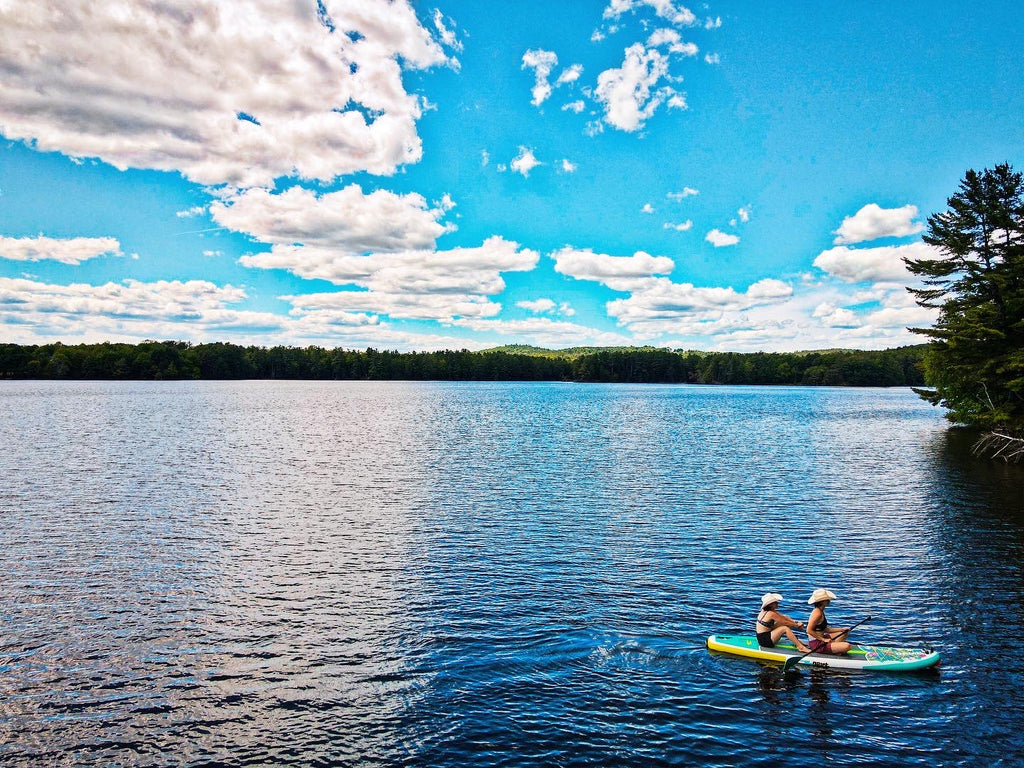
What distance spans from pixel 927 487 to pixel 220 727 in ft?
152

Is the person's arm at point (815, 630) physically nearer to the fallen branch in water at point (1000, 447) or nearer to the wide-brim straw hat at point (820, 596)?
the wide-brim straw hat at point (820, 596)

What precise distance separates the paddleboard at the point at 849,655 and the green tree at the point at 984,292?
1661 inches

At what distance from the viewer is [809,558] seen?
27.7 metres

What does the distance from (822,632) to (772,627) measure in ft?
5.28

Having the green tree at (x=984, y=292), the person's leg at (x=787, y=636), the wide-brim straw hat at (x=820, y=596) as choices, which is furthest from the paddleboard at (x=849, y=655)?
the green tree at (x=984, y=292)

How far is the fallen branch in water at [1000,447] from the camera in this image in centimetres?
5399

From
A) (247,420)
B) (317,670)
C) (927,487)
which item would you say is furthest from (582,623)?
(247,420)

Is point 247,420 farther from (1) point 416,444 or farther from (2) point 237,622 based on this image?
(2) point 237,622

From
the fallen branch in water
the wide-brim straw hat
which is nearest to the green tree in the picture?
the fallen branch in water

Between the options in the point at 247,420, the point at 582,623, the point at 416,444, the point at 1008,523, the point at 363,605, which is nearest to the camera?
the point at 582,623

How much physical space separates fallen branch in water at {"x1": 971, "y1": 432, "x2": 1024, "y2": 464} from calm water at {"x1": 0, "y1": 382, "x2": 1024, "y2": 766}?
462 cm

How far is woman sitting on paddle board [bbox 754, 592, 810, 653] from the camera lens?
727 inches

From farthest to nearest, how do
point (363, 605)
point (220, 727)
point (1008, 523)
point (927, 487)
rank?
point (927, 487), point (1008, 523), point (363, 605), point (220, 727)

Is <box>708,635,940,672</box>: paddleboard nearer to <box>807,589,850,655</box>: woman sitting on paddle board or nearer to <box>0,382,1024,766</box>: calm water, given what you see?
<box>807,589,850,655</box>: woman sitting on paddle board
